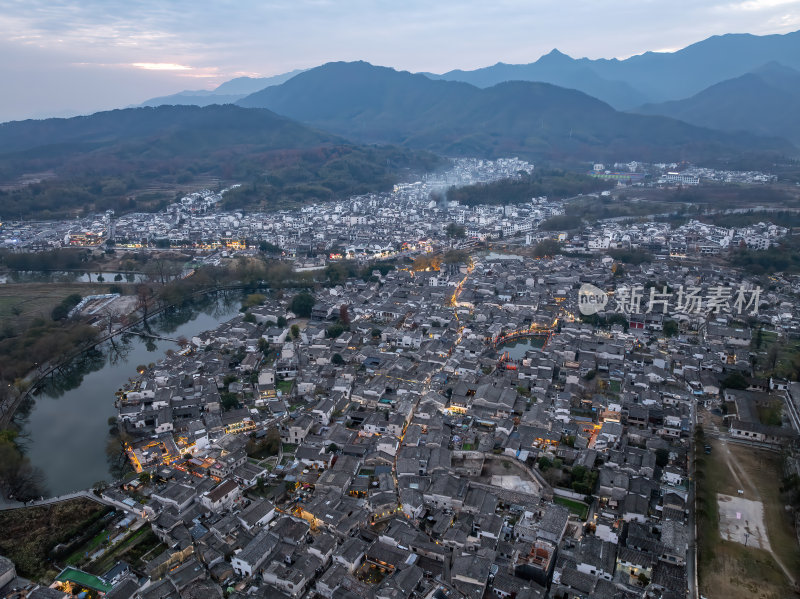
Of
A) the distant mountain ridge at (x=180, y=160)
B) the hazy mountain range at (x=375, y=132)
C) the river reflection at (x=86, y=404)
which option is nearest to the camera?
the river reflection at (x=86, y=404)

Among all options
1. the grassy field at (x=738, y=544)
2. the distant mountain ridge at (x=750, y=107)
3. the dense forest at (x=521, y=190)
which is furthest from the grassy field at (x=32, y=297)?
the distant mountain ridge at (x=750, y=107)

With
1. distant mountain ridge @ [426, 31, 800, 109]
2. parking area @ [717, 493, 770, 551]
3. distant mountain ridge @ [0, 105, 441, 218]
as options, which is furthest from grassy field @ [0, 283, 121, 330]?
distant mountain ridge @ [426, 31, 800, 109]

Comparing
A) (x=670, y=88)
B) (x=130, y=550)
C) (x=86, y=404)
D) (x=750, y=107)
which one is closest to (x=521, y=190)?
(x=86, y=404)

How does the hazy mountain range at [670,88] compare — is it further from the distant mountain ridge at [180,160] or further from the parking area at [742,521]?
the parking area at [742,521]

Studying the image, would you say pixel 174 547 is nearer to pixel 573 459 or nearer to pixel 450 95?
pixel 573 459

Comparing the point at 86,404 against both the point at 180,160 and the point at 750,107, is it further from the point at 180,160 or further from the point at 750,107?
the point at 750,107

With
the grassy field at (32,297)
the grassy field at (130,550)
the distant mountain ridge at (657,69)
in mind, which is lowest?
the grassy field at (130,550)

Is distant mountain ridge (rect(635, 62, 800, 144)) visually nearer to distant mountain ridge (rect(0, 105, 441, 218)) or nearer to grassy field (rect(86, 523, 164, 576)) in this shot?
distant mountain ridge (rect(0, 105, 441, 218))
